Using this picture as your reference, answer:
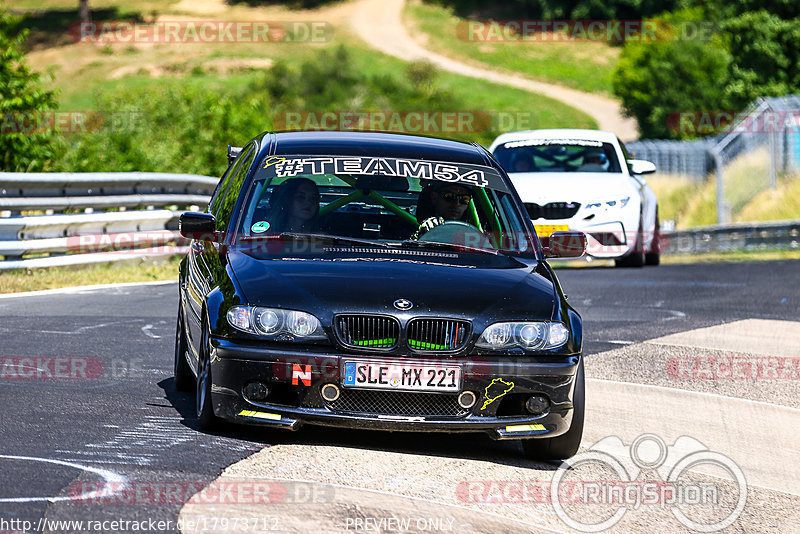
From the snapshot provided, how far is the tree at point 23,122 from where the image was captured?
19.4m

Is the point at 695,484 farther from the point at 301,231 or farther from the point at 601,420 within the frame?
the point at 301,231

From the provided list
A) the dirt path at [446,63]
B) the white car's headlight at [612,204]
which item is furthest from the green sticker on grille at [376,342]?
the dirt path at [446,63]

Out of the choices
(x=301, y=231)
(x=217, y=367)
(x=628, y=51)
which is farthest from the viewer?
→ (x=628, y=51)

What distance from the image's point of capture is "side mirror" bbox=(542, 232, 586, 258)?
716 cm

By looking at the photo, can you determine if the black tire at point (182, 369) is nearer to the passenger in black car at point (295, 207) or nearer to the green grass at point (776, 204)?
the passenger in black car at point (295, 207)

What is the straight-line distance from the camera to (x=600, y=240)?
1570 cm

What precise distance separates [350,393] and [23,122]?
1527cm

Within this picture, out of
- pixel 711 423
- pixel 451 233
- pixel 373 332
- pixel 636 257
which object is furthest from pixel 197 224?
pixel 636 257

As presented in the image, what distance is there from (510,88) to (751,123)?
64.4 meters

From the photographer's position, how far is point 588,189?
50.9 feet

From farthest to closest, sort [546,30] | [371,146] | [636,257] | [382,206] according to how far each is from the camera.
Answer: [546,30] < [636,257] < [371,146] < [382,206]

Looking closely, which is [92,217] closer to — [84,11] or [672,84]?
[672,84]

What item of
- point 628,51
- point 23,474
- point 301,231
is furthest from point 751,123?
point 628,51

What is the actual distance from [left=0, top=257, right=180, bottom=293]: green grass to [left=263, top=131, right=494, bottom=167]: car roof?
20.0ft
